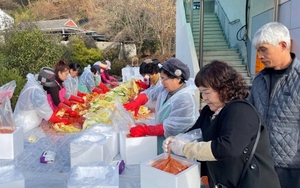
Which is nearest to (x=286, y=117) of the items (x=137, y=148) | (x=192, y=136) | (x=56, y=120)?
(x=192, y=136)

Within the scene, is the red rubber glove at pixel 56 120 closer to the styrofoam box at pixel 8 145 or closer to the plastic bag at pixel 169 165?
the styrofoam box at pixel 8 145

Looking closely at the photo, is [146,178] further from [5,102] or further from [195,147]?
[5,102]

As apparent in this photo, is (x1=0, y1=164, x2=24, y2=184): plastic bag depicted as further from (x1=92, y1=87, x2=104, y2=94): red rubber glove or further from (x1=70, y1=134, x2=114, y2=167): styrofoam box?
(x1=92, y1=87, x2=104, y2=94): red rubber glove

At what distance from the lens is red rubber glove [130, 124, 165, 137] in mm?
2655

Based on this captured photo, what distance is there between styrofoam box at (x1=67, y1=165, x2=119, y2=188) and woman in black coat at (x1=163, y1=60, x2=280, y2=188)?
593mm

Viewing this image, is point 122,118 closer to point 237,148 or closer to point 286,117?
point 286,117

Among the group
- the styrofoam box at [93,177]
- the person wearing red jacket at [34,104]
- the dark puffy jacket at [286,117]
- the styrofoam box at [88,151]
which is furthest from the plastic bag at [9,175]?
the person wearing red jacket at [34,104]

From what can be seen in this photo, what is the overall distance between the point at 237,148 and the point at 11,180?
1519mm

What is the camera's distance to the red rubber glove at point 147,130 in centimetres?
266

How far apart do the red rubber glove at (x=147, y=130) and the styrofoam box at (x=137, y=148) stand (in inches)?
1.9

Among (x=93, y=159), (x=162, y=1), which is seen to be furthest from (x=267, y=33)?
(x=162, y=1)

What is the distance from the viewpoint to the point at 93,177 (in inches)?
75.9

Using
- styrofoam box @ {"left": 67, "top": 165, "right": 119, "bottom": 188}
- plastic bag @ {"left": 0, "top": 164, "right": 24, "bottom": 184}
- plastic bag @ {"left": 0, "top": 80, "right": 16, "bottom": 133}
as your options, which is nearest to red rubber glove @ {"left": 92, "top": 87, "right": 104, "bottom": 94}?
plastic bag @ {"left": 0, "top": 80, "right": 16, "bottom": 133}

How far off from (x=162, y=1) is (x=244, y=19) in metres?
14.3
